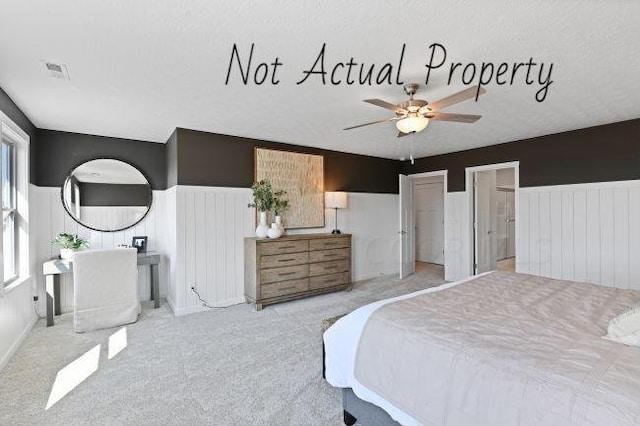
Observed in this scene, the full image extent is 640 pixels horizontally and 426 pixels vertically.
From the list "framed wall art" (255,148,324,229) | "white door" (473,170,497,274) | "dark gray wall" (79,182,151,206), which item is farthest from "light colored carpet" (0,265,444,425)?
"white door" (473,170,497,274)

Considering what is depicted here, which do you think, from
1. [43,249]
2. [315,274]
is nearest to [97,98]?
[43,249]

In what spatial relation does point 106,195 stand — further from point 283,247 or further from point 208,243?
point 283,247

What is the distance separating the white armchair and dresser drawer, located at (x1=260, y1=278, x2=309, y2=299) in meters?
1.49

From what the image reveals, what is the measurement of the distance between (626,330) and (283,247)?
10.9 ft

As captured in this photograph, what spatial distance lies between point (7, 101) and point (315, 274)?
3.70 metres

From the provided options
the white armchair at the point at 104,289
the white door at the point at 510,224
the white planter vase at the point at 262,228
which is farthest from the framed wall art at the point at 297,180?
the white door at the point at 510,224

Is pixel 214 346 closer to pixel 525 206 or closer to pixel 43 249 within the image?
pixel 43 249

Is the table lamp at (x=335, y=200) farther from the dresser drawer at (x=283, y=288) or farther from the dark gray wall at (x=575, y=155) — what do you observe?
the dark gray wall at (x=575, y=155)

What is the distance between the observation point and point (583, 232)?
13.0ft

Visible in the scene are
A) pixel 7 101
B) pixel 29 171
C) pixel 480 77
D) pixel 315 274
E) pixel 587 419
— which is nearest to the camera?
pixel 587 419

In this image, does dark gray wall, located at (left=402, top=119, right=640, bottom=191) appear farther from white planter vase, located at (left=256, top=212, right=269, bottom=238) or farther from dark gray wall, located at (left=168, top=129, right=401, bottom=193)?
white planter vase, located at (left=256, top=212, right=269, bottom=238)

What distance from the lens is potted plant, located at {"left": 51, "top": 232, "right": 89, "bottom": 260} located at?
3.55 meters

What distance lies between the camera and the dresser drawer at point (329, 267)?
4.37 metres

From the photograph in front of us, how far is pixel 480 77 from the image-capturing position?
2434 millimetres
